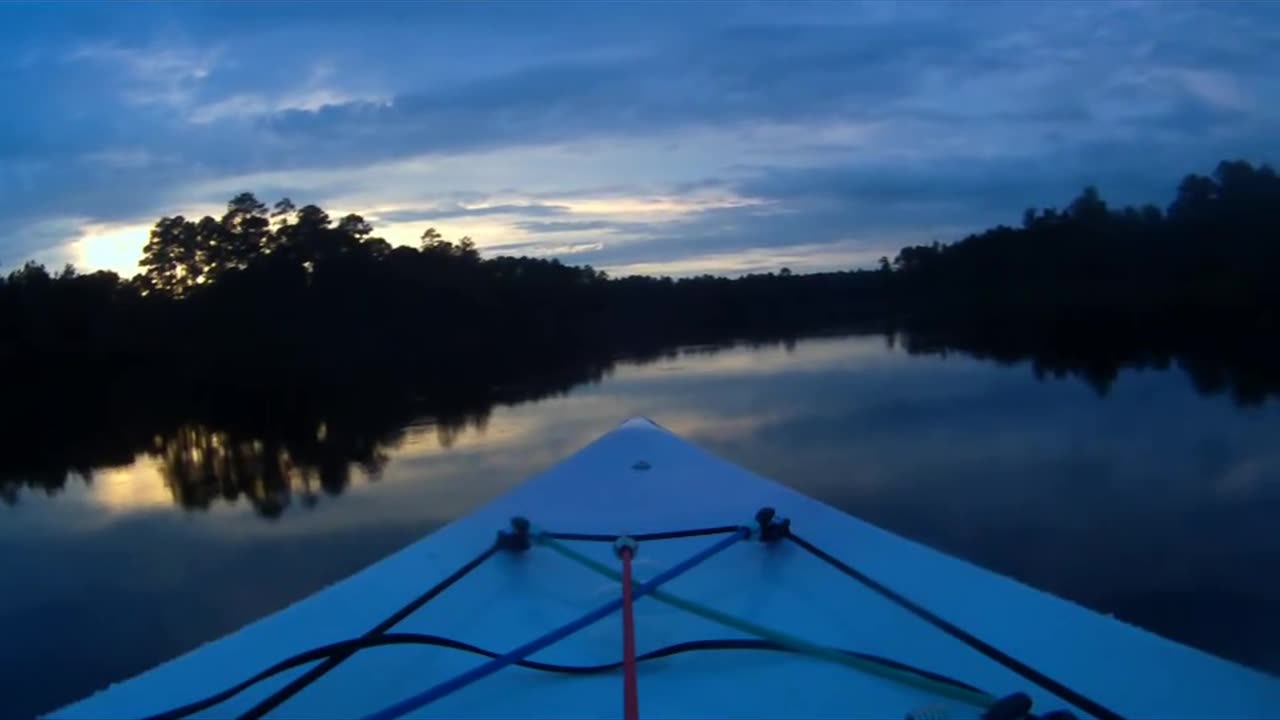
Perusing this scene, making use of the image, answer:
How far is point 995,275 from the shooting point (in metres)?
22.6

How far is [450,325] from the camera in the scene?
22.4 meters

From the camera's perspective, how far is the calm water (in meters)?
3.75

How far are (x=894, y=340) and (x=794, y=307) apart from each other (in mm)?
7901

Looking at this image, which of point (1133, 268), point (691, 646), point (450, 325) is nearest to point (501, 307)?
point (450, 325)

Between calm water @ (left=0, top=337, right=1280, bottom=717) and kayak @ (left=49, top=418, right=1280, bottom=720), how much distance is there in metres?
1.51

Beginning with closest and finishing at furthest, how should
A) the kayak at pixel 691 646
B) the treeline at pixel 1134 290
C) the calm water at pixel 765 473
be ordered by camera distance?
the kayak at pixel 691 646 < the calm water at pixel 765 473 < the treeline at pixel 1134 290

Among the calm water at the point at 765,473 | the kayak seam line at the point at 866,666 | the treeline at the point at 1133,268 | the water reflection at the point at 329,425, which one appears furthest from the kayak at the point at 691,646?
the treeline at the point at 1133,268

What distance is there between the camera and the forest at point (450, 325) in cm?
1134

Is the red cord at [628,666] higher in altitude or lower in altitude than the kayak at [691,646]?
higher

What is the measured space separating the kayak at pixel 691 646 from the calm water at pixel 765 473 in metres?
1.51

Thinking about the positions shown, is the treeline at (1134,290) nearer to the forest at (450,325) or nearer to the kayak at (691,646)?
the forest at (450,325)

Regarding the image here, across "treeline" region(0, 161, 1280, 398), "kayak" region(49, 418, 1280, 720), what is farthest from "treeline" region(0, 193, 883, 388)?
"kayak" region(49, 418, 1280, 720)

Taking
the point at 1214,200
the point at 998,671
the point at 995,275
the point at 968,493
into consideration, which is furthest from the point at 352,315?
the point at 998,671

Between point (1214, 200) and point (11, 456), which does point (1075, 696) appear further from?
point (1214, 200)
